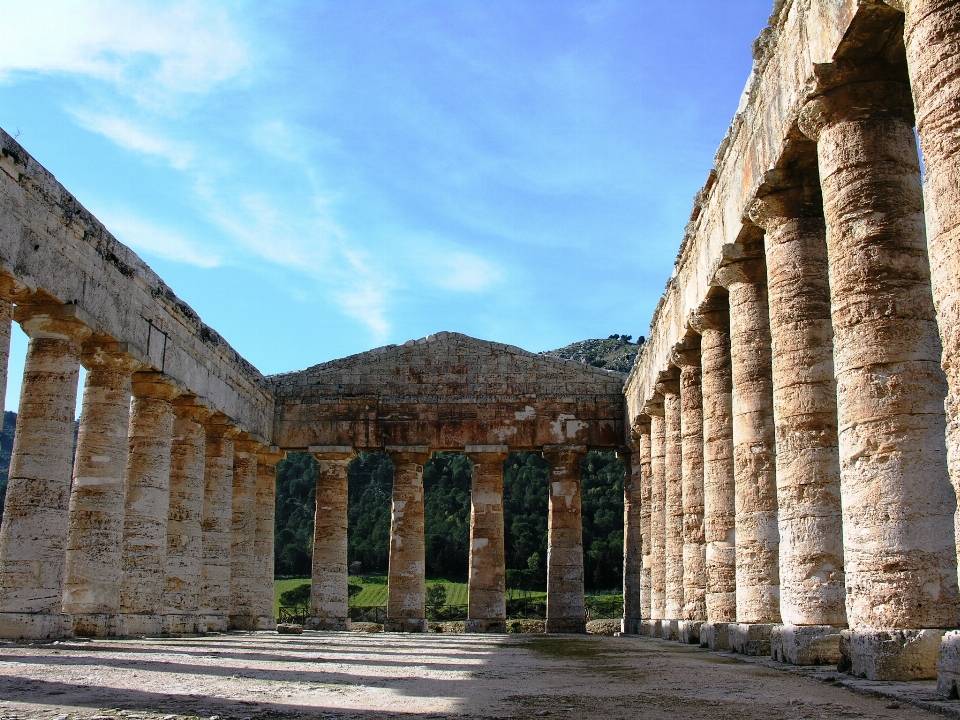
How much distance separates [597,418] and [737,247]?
14.8 meters

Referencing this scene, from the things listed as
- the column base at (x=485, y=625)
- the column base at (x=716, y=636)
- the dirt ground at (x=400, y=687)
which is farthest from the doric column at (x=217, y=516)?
the column base at (x=716, y=636)

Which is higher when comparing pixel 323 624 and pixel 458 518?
pixel 458 518

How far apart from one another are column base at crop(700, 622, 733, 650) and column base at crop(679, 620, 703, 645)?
1460mm

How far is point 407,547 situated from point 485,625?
3285mm

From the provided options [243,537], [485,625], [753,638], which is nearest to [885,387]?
[753,638]

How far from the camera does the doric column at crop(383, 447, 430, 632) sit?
29172mm

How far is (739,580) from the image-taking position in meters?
15.1

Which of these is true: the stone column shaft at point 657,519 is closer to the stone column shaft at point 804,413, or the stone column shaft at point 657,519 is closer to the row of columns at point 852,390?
the row of columns at point 852,390

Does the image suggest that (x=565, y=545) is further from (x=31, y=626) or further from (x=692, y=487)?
(x=31, y=626)

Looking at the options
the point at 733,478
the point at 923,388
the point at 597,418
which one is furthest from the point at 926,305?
the point at 597,418

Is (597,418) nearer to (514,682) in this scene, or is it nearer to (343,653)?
(343,653)

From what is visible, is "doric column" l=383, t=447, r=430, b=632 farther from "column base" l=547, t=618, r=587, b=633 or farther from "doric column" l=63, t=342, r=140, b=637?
"doric column" l=63, t=342, r=140, b=637

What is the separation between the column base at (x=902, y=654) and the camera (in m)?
9.05

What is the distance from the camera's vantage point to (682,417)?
20.6 m
